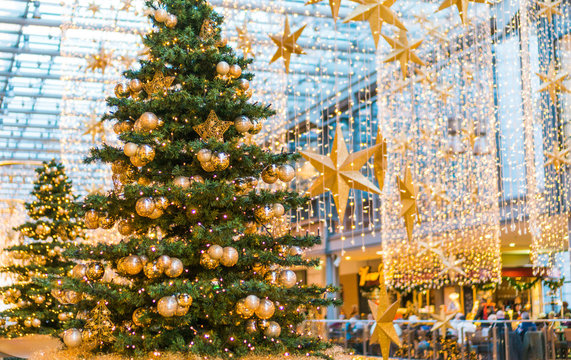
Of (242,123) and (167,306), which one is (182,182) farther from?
(167,306)

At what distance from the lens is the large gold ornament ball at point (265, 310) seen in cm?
445

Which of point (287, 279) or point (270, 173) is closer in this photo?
point (287, 279)

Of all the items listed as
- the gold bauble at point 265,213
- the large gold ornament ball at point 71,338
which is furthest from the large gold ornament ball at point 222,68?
the large gold ornament ball at point 71,338

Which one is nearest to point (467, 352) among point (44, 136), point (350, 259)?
point (350, 259)

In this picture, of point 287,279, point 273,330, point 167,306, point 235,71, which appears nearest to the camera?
point 167,306

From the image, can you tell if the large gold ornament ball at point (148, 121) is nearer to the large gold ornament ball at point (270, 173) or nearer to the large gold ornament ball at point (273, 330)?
the large gold ornament ball at point (270, 173)

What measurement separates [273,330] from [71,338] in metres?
1.35

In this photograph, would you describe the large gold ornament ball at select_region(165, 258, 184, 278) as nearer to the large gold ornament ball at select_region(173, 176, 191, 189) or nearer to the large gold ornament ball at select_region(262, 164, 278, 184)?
the large gold ornament ball at select_region(173, 176, 191, 189)

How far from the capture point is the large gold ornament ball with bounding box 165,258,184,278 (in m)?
4.46

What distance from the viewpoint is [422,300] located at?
Result: 18375 millimetres

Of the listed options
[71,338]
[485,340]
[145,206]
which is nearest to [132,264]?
[145,206]

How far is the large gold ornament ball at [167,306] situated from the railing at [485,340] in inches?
129

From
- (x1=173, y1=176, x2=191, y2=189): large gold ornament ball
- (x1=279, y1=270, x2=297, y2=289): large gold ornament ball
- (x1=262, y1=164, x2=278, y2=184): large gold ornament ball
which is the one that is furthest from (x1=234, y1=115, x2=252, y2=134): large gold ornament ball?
(x1=279, y1=270, x2=297, y2=289): large gold ornament ball

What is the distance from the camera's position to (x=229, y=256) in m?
4.54
